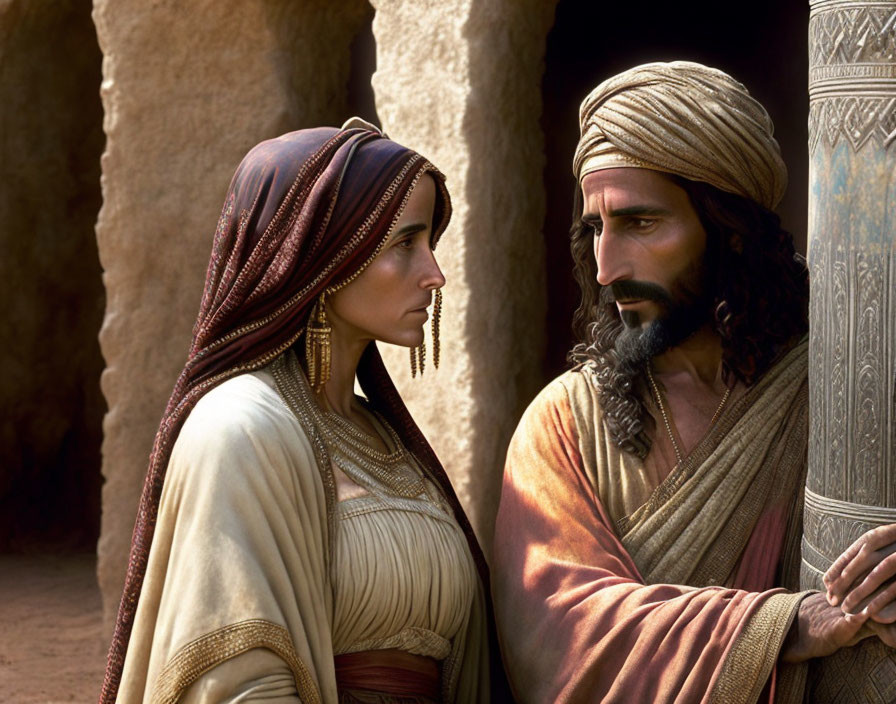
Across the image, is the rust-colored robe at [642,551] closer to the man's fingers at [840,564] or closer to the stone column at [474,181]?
the man's fingers at [840,564]

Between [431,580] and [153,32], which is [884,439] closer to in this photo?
[431,580]

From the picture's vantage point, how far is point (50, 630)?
24.3 feet

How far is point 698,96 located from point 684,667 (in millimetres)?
1320

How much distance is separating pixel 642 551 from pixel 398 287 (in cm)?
84

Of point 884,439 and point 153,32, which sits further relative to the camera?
point 153,32

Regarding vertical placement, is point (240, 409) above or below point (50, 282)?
below

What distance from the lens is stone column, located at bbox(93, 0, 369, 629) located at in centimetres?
561

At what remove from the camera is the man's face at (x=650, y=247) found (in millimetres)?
3762

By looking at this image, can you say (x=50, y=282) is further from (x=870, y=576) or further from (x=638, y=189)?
(x=870, y=576)

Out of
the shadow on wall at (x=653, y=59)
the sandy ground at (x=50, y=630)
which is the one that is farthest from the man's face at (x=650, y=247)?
the sandy ground at (x=50, y=630)

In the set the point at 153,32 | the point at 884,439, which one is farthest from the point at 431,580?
the point at 153,32

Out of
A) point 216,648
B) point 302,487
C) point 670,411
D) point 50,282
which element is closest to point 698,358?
point 670,411

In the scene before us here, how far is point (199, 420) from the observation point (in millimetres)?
3430

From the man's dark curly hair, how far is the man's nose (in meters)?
0.20
